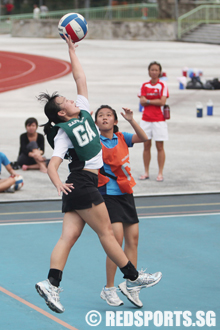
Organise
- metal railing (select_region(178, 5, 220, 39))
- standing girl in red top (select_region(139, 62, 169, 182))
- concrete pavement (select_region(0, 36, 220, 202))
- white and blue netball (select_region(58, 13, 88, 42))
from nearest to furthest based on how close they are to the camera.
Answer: white and blue netball (select_region(58, 13, 88, 42)) < standing girl in red top (select_region(139, 62, 169, 182)) < concrete pavement (select_region(0, 36, 220, 202)) < metal railing (select_region(178, 5, 220, 39))

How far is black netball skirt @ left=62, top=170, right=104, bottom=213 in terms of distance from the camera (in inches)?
203

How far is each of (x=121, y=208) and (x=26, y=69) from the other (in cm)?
2735

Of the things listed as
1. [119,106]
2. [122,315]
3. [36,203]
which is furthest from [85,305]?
[119,106]

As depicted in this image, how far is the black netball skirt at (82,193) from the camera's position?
517 centimetres

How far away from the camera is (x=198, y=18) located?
145 ft

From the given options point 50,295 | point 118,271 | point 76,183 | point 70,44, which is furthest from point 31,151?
point 50,295

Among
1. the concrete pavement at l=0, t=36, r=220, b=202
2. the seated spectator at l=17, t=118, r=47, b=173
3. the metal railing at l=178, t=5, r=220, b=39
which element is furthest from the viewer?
the metal railing at l=178, t=5, r=220, b=39

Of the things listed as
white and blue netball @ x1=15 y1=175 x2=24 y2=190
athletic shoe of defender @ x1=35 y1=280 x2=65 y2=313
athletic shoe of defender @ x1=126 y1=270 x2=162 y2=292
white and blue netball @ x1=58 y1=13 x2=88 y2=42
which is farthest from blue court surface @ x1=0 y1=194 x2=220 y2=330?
white and blue netball @ x1=58 y1=13 x2=88 y2=42

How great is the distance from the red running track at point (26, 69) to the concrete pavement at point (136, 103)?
125 cm

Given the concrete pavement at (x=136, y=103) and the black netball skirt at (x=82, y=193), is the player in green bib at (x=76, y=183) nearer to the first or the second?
the black netball skirt at (x=82, y=193)

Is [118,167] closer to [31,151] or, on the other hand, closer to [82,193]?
[82,193]

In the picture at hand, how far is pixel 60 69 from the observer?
31156 mm
